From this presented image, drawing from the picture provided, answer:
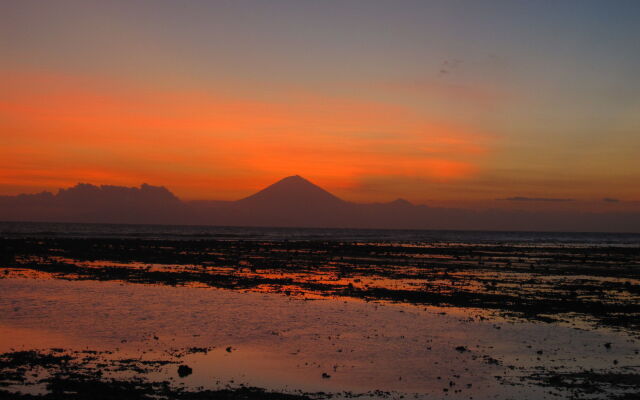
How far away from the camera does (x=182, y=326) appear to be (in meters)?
20.6

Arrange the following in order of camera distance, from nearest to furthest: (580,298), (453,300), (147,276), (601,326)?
1. (601,326)
2. (453,300)
3. (580,298)
4. (147,276)

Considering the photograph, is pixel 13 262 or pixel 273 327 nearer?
pixel 273 327

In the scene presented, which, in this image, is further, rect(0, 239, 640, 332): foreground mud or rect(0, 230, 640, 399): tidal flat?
rect(0, 239, 640, 332): foreground mud

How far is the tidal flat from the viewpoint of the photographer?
1351 cm

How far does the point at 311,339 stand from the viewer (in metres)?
19.0

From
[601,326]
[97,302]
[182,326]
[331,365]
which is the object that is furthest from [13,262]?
[601,326]

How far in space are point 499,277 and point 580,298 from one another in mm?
11829

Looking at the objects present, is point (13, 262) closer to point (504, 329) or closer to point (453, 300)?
point (453, 300)

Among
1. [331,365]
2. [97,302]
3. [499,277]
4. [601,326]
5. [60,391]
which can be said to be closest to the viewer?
[60,391]

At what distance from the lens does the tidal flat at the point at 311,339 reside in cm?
1351

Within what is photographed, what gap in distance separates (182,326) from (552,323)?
1498 centimetres

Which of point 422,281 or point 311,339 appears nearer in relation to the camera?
point 311,339

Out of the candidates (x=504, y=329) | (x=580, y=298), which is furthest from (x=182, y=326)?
(x=580, y=298)

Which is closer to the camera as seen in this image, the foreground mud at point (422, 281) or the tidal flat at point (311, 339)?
the tidal flat at point (311, 339)
